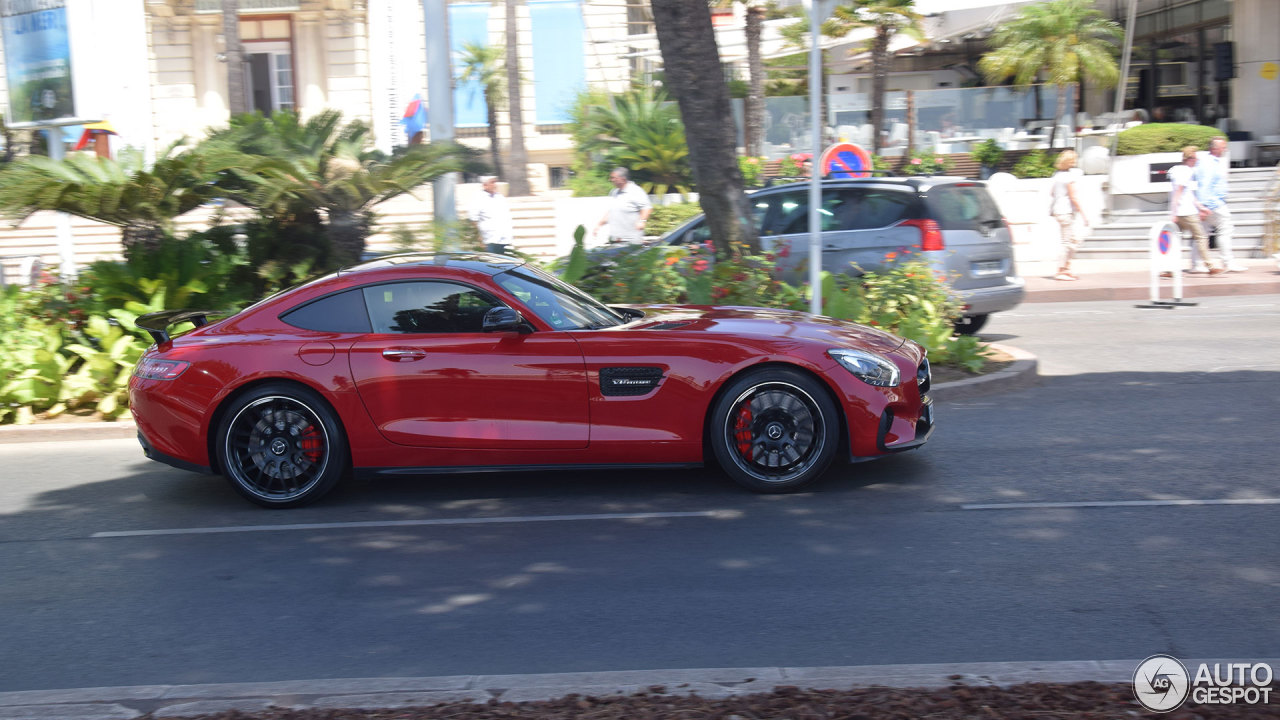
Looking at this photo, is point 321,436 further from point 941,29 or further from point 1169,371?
point 941,29

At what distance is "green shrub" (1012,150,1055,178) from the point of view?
79.5 ft

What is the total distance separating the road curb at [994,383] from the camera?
955 centimetres

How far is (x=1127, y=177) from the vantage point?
73.5 feet

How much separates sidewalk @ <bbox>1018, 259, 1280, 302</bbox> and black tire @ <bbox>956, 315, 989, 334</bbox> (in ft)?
14.4

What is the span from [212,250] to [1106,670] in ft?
30.8

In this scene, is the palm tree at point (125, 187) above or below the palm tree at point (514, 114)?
below

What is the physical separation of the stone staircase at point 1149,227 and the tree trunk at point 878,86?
5.25 metres

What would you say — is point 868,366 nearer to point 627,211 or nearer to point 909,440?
point 909,440

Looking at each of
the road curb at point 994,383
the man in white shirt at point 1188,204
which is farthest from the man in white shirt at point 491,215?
the man in white shirt at point 1188,204

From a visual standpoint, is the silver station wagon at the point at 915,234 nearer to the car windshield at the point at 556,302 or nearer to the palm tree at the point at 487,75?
the car windshield at the point at 556,302

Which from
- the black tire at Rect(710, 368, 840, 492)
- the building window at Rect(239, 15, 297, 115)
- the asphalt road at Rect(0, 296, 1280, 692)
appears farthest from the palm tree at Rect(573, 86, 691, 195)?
the black tire at Rect(710, 368, 840, 492)

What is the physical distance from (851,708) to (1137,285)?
48.5 feet

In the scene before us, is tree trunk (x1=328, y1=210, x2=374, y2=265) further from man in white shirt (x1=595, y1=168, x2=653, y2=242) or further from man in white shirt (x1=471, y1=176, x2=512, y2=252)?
man in white shirt (x1=595, y1=168, x2=653, y2=242)

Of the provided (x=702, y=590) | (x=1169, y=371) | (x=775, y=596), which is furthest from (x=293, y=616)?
(x=1169, y=371)
